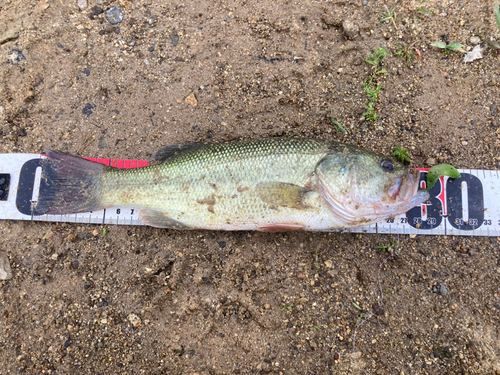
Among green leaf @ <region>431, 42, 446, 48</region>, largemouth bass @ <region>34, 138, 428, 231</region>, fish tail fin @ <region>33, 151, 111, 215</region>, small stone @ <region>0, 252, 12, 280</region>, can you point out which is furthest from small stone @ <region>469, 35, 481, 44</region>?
small stone @ <region>0, 252, 12, 280</region>

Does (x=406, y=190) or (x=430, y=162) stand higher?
(x=406, y=190)

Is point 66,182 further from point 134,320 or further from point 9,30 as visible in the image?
point 9,30

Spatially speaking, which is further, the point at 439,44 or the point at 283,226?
the point at 439,44

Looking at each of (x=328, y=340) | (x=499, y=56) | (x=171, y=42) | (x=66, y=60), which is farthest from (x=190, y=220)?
(x=499, y=56)

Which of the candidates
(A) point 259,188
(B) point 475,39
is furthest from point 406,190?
(B) point 475,39

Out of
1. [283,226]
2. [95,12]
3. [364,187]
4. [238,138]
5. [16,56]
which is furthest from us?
[95,12]

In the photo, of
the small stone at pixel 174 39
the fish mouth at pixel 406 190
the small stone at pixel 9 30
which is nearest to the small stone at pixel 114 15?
the small stone at pixel 174 39

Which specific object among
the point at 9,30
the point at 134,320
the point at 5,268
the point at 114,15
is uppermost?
the point at 114,15
